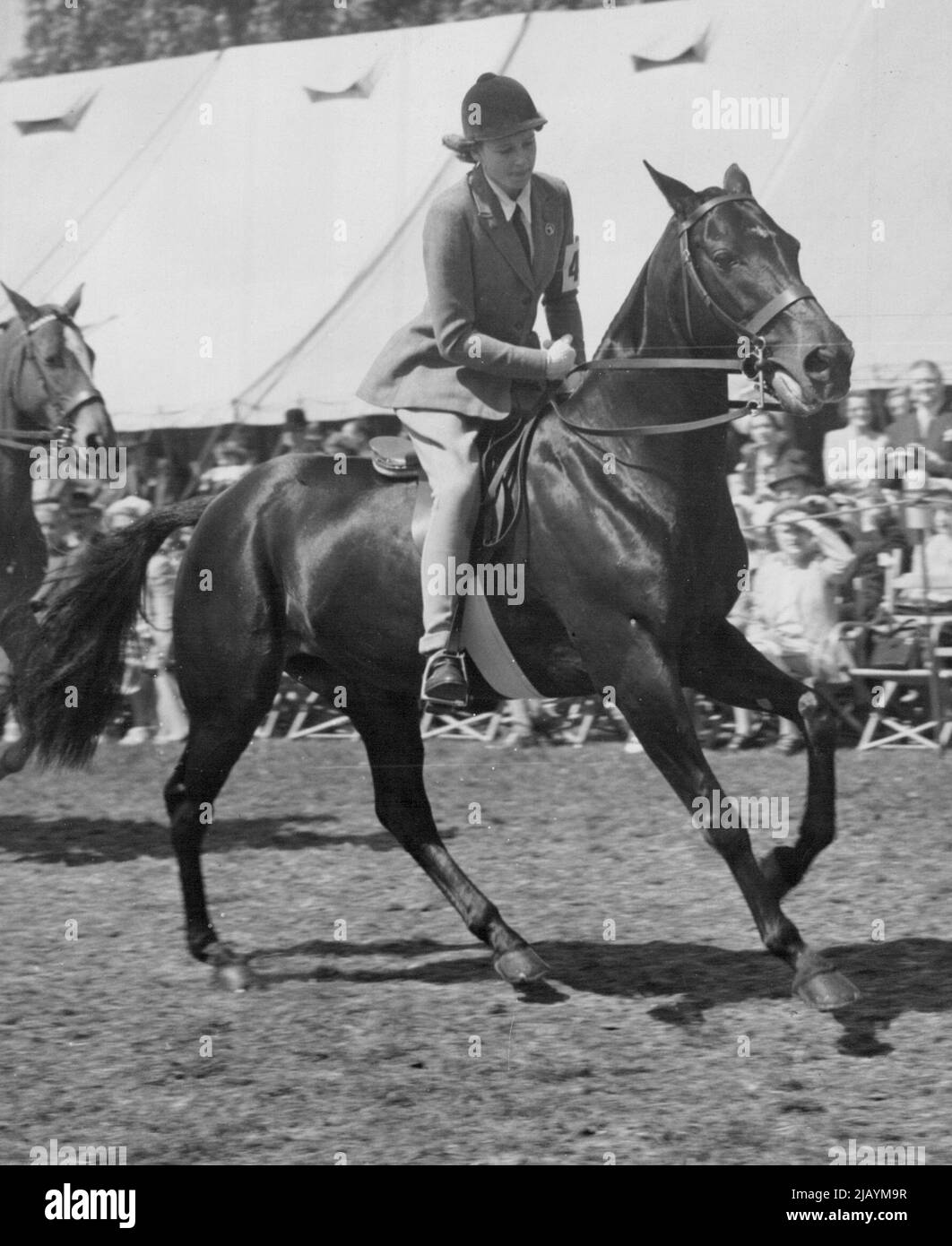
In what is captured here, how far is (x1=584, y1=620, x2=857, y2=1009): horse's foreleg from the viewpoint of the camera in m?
4.99

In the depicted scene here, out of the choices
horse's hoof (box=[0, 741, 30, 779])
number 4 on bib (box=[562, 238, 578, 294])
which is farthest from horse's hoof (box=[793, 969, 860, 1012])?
horse's hoof (box=[0, 741, 30, 779])

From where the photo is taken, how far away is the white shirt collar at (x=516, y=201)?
5.63m

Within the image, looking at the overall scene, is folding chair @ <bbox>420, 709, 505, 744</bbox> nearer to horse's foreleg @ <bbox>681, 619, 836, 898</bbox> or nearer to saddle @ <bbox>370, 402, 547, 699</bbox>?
saddle @ <bbox>370, 402, 547, 699</bbox>

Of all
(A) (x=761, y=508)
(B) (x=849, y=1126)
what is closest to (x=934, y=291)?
(A) (x=761, y=508)

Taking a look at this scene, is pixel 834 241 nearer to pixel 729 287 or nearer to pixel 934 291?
pixel 934 291

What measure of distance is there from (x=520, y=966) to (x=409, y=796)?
2.91 ft

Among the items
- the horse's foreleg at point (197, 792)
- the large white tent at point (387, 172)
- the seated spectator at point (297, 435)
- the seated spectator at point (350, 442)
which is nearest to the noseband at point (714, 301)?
the horse's foreleg at point (197, 792)

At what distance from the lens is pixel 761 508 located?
32.0 ft

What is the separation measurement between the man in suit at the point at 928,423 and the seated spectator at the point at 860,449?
17 cm

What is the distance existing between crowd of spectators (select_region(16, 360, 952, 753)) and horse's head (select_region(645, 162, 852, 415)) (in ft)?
14.3

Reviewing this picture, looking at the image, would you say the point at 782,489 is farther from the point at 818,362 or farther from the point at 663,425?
the point at 818,362

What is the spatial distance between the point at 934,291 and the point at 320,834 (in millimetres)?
4508

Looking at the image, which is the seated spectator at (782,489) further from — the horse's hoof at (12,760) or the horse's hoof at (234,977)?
the horse's hoof at (234,977)

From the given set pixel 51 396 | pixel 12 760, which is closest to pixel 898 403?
pixel 51 396
